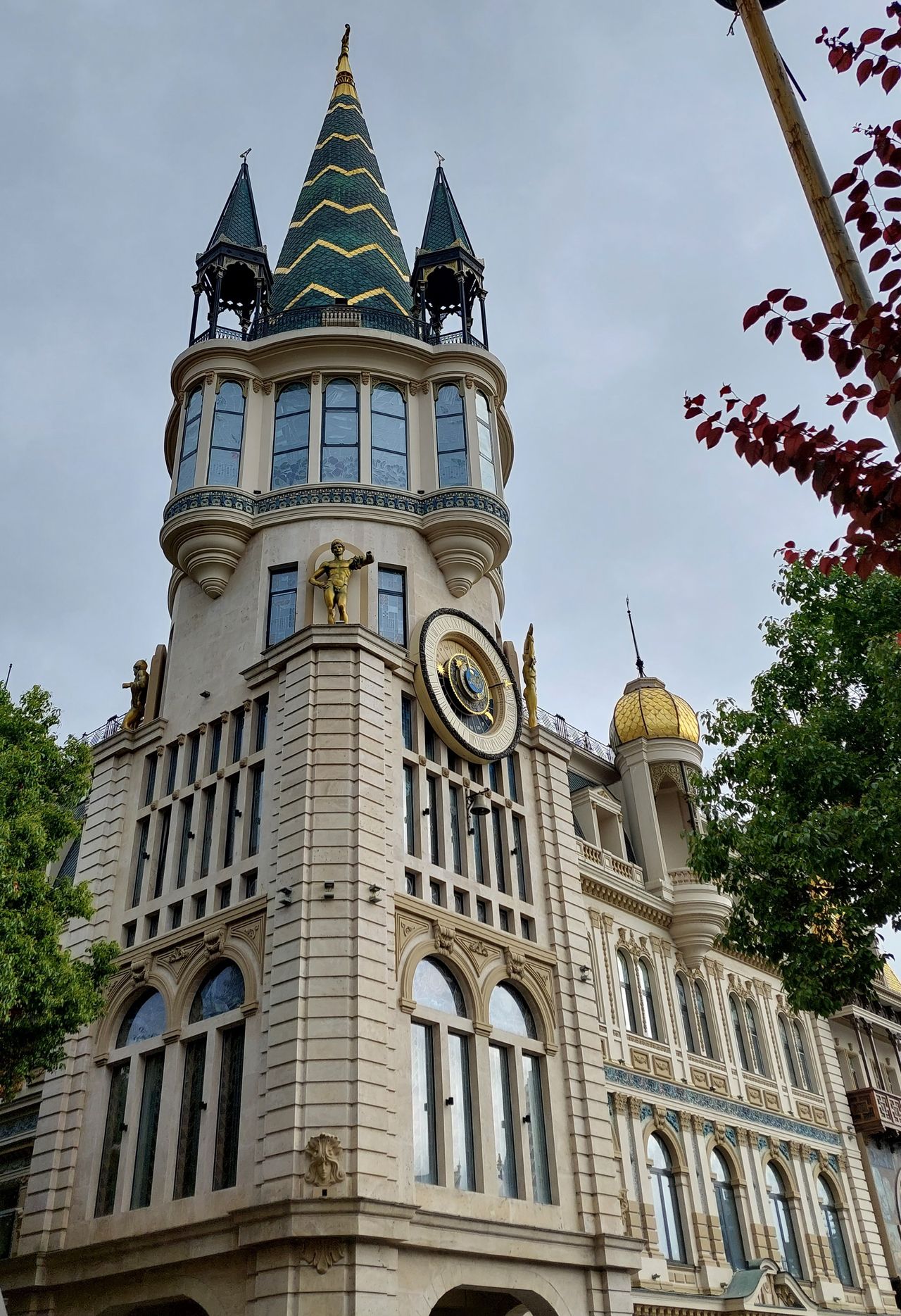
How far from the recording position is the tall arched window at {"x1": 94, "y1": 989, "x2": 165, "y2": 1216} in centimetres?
2344

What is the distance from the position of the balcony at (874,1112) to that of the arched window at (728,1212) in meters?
8.88

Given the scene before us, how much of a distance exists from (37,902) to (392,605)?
432 inches

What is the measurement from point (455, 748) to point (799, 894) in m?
9.30

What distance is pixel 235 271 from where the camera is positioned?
3559cm

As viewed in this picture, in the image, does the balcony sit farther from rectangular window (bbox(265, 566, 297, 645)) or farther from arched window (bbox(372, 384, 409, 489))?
rectangular window (bbox(265, 566, 297, 645))

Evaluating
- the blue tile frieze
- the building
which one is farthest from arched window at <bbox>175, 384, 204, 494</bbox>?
the blue tile frieze

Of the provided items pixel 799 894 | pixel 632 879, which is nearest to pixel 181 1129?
pixel 799 894

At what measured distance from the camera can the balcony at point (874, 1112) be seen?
130 feet

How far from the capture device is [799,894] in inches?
811

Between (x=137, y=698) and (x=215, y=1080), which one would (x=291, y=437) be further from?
(x=215, y=1080)

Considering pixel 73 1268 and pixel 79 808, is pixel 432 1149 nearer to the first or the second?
pixel 73 1268

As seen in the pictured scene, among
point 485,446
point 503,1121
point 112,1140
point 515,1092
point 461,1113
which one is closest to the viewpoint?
point 461,1113

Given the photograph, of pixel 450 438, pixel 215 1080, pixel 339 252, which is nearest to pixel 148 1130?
pixel 215 1080

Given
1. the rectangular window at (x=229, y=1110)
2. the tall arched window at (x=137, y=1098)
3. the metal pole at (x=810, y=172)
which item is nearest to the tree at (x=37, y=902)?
the tall arched window at (x=137, y=1098)
